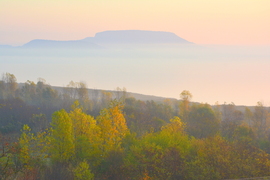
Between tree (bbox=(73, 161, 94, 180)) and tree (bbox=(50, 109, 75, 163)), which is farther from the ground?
tree (bbox=(50, 109, 75, 163))

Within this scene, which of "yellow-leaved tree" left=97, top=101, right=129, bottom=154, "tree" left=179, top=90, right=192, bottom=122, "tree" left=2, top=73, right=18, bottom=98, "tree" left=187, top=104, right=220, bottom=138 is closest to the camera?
"yellow-leaved tree" left=97, top=101, right=129, bottom=154

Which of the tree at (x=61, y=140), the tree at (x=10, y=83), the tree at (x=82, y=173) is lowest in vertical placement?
the tree at (x=82, y=173)

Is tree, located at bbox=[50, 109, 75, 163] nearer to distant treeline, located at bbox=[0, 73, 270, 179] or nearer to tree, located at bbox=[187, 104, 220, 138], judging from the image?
distant treeline, located at bbox=[0, 73, 270, 179]

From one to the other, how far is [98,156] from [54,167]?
3428mm

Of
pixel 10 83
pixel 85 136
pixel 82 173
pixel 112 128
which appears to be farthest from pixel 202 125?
pixel 10 83

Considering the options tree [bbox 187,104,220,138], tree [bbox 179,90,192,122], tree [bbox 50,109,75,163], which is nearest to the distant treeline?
tree [bbox 50,109,75,163]

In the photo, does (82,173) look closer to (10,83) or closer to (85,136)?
(85,136)

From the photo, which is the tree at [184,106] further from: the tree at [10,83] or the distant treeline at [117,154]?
the tree at [10,83]

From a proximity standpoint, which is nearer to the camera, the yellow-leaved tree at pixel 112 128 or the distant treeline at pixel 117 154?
the distant treeline at pixel 117 154

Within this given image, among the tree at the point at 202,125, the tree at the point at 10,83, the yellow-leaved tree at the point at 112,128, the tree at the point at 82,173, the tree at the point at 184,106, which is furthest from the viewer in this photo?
the tree at the point at 10,83

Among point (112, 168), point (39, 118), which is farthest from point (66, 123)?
point (39, 118)

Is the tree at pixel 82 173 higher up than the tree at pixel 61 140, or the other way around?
the tree at pixel 61 140

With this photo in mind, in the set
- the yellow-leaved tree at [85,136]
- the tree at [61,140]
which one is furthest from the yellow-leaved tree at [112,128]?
the tree at [61,140]

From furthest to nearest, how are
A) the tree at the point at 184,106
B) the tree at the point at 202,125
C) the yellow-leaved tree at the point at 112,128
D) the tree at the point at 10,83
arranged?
1. the tree at the point at 10,83
2. the tree at the point at 184,106
3. the tree at the point at 202,125
4. the yellow-leaved tree at the point at 112,128
